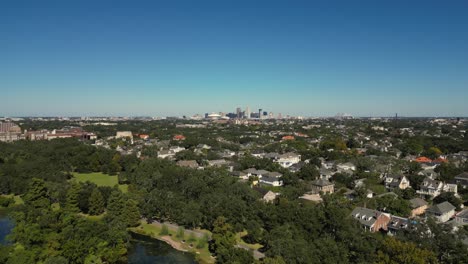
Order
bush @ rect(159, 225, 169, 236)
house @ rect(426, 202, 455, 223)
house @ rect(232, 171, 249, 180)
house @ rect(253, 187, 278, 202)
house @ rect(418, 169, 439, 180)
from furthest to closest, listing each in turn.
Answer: house @ rect(232, 171, 249, 180) → house @ rect(418, 169, 439, 180) → house @ rect(253, 187, 278, 202) → house @ rect(426, 202, 455, 223) → bush @ rect(159, 225, 169, 236)

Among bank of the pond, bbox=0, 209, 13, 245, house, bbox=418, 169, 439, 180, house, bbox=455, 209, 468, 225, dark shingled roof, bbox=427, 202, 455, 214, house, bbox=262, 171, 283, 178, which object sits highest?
house, bbox=418, 169, 439, 180

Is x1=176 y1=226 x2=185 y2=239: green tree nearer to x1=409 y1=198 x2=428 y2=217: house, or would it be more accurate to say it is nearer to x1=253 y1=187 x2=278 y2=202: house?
x1=253 y1=187 x2=278 y2=202: house

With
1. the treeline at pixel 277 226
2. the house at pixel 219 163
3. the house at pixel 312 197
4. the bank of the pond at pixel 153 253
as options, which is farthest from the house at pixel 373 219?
the house at pixel 219 163

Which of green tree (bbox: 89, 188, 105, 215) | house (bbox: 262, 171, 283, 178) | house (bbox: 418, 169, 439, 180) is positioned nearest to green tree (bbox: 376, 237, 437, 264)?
green tree (bbox: 89, 188, 105, 215)

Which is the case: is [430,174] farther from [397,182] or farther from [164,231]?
[164,231]

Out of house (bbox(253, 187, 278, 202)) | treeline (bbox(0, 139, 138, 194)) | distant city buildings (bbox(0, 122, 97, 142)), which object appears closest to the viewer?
house (bbox(253, 187, 278, 202))

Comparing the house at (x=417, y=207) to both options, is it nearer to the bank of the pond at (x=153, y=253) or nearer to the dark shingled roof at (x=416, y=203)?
the dark shingled roof at (x=416, y=203)
